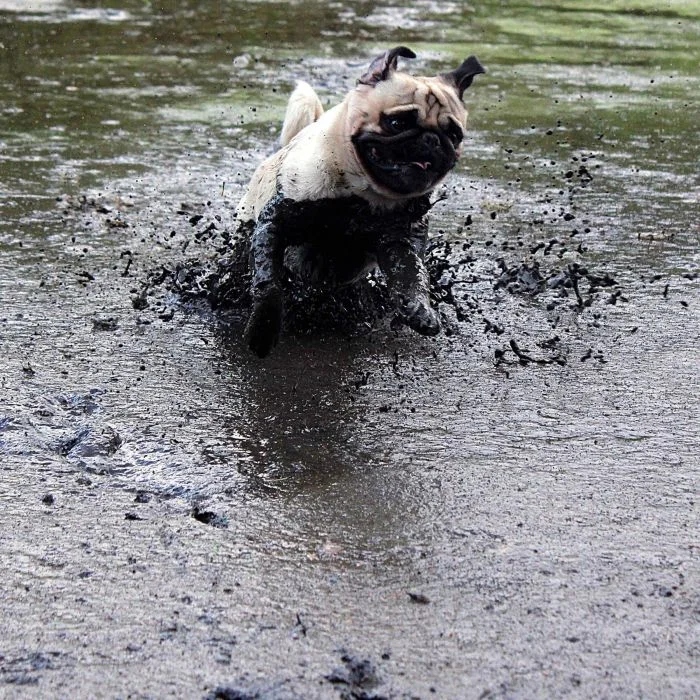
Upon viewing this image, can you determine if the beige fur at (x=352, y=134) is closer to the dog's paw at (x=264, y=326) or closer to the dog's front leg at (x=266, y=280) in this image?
the dog's front leg at (x=266, y=280)

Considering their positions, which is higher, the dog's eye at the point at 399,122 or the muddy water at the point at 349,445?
A: the dog's eye at the point at 399,122

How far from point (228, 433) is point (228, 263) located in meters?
1.86

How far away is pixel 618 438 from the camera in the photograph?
16.2 feet

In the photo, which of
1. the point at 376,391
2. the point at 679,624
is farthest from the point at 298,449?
the point at 679,624

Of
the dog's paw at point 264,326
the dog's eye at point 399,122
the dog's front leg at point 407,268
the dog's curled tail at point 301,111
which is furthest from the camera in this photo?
the dog's curled tail at point 301,111

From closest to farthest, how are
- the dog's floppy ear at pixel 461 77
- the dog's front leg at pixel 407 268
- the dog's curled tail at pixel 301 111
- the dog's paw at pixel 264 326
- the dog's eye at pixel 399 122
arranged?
1. the dog's eye at pixel 399 122
2. the dog's paw at pixel 264 326
3. the dog's front leg at pixel 407 268
4. the dog's floppy ear at pixel 461 77
5. the dog's curled tail at pixel 301 111

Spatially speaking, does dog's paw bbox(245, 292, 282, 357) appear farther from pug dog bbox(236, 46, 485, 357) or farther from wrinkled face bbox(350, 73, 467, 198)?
wrinkled face bbox(350, 73, 467, 198)

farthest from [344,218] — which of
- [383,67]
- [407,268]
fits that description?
[383,67]

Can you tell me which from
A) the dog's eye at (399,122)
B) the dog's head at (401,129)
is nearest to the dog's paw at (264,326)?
the dog's head at (401,129)

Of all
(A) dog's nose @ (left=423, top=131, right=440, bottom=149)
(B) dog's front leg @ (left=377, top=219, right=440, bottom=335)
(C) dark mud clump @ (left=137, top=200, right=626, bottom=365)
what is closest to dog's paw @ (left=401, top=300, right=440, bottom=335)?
(B) dog's front leg @ (left=377, top=219, right=440, bottom=335)

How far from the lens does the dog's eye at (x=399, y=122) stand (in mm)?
5195

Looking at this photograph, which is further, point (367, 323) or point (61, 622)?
point (367, 323)

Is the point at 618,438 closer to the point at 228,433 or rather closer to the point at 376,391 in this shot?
the point at 376,391

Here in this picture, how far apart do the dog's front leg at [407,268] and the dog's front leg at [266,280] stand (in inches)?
19.7
